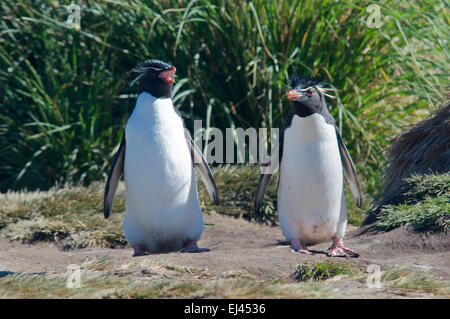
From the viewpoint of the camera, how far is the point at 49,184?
21.1 feet

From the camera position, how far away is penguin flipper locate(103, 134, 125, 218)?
4.15 metres

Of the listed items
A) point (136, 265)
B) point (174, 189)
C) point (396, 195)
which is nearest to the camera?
point (136, 265)

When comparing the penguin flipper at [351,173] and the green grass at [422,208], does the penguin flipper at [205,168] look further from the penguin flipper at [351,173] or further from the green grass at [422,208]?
the green grass at [422,208]

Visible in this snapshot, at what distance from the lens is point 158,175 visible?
3.89 metres

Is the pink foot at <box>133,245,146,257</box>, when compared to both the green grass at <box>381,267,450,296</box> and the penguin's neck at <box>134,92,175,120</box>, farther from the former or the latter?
the green grass at <box>381,267,450,296</box>

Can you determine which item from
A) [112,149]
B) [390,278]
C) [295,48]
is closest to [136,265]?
[390,278]

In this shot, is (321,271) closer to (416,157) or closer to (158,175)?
(158,175)

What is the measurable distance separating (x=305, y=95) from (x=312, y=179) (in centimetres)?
55

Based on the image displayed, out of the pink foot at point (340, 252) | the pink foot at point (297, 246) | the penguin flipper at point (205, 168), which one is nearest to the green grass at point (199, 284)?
the pink foot at point (340, 252)

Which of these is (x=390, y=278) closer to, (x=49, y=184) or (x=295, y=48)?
(x=295, y=48)

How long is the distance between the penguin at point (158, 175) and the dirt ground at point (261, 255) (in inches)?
10.4

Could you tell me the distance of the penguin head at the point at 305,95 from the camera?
150 inches

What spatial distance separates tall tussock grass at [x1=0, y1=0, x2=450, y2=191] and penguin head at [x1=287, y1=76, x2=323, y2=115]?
189 centimetres
